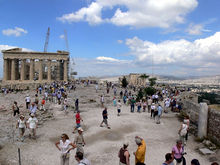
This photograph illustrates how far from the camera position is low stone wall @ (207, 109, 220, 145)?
9.68 m

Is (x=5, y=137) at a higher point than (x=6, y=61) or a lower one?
lower

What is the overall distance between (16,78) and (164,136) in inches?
1924

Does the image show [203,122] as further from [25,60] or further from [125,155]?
[25,60]

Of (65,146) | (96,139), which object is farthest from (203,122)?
(65,146)

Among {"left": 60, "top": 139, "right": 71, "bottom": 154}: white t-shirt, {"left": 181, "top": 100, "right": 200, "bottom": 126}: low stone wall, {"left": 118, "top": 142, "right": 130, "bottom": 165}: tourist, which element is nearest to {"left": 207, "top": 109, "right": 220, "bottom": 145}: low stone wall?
{"left": 181, "top": 100, "right": 200, "bottom": 126}: low stone wall

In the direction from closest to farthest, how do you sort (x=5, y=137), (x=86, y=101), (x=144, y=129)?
(x=5, y=137) < (x=144, y=129) < (x=86, y=101)

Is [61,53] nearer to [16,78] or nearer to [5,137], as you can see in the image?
[16,78]

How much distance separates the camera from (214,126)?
10023mm

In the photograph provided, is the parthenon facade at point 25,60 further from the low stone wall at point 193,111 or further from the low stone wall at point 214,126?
the low stone wall at point 214,126

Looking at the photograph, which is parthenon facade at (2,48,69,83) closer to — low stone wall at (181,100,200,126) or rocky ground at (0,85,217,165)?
rocky ground at (0,85,217,165)

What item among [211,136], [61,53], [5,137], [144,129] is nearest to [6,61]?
[61,53]

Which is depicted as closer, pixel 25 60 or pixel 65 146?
pixel 65 146

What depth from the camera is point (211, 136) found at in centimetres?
1022

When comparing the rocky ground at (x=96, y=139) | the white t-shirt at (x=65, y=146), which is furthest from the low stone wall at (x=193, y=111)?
the white t-shirt at (x=65, y=146)
